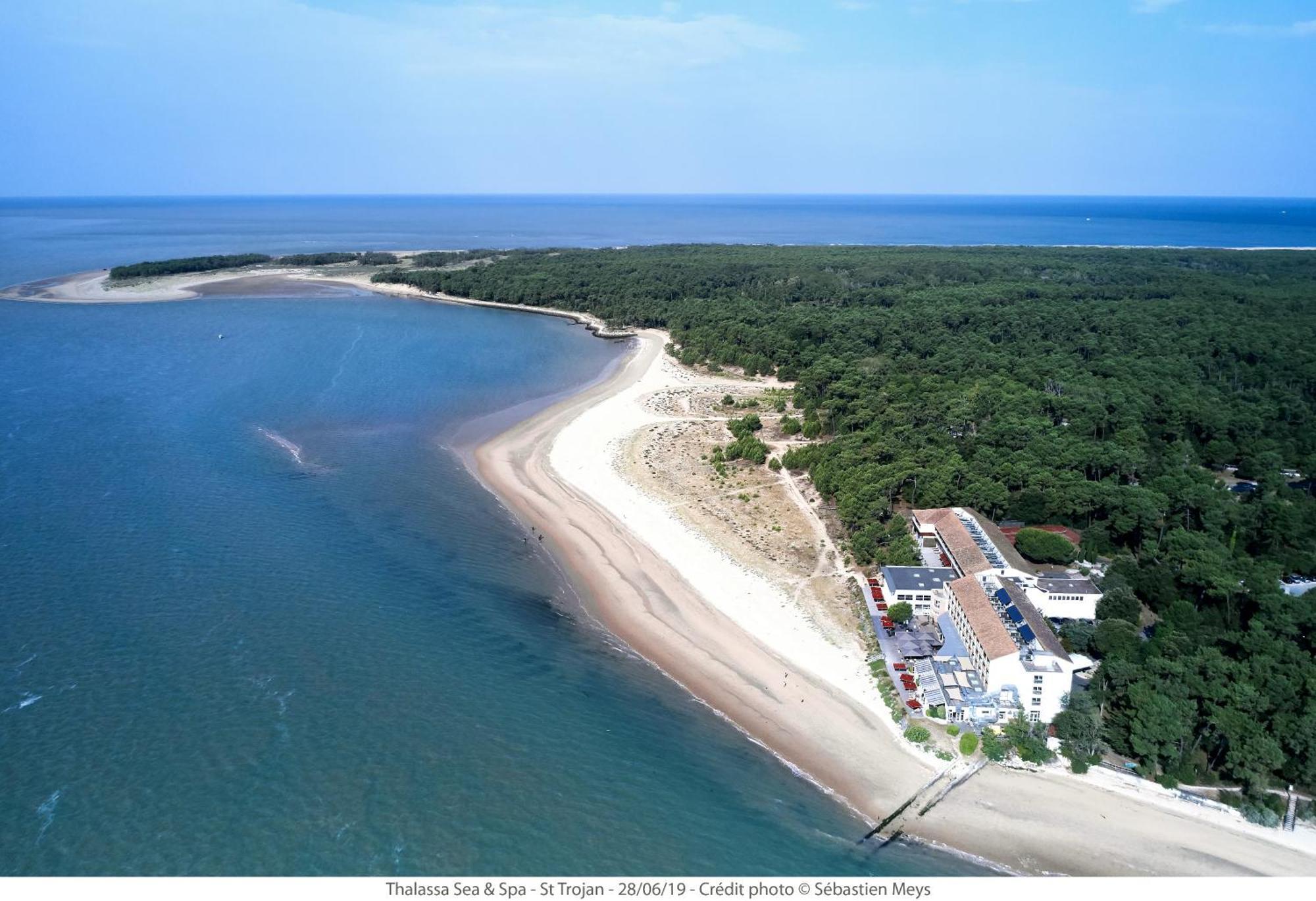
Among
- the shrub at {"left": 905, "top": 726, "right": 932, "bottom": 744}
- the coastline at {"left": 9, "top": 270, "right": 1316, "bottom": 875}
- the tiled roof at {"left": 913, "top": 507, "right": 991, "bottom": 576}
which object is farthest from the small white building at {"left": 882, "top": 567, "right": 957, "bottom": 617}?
the shrub at {"left": 905, "top": 726, "right": 932, "bottom": 744}

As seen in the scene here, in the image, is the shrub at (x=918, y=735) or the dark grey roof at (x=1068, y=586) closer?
the shrub at (x=918, y=735)

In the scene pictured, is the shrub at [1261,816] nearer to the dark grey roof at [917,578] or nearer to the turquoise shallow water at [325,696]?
the turquoise shallow water at [325,696]

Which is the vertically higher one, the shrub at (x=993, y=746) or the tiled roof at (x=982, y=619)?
the tiled roof at (x=982, y=619)

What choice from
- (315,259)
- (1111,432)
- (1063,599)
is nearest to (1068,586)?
(1063,599)

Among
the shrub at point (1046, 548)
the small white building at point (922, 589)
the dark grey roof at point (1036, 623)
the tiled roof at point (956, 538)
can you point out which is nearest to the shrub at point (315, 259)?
the tiled roof at point (956, 538)

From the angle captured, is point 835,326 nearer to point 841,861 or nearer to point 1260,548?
point 1260,548
